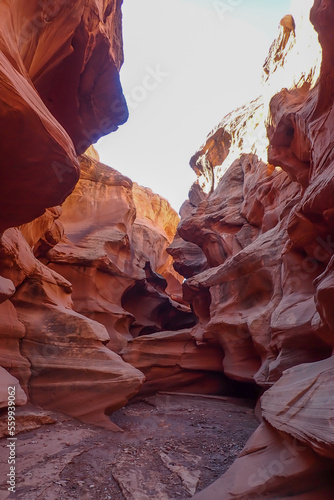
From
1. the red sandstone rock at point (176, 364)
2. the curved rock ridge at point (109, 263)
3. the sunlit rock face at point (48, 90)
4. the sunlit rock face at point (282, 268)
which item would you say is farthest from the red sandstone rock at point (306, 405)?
the curved rock ridge at point (109, 263)

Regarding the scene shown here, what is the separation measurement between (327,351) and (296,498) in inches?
146

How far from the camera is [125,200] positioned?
20234 millimetres

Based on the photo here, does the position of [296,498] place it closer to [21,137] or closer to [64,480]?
[64,480]

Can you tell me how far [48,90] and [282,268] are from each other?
8151mm

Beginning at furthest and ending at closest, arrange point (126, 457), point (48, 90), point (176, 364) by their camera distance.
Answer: point (176, 364) < point (48, 90) < point (126, 457)

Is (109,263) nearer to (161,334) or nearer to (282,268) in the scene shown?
(161,334)

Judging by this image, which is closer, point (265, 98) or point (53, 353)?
point (53, 353)

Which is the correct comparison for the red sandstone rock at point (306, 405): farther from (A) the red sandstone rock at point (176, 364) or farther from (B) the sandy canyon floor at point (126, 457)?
(A) the red sandstone rock at point (176, 364)

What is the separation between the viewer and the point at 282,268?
9.13 metres

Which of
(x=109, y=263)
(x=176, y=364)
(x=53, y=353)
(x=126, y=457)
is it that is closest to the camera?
(x=126, y=457)

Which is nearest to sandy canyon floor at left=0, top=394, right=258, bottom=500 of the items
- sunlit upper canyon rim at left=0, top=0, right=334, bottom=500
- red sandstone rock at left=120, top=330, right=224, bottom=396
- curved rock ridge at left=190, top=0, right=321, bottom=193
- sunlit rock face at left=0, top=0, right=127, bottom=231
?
sunlit upper canyon rim at left=0, top=0, right=334, bottom=500

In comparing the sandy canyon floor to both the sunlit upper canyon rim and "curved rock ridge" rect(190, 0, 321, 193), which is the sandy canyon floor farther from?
"curved rock ridge" rect(190, 0, 321, 193)

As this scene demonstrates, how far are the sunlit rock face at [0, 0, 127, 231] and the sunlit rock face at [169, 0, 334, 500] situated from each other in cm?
477

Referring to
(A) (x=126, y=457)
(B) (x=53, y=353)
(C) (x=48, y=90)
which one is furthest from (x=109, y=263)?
(A) (x=126, y=457)
